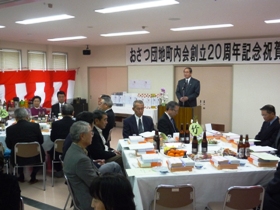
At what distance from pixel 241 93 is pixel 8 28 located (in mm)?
6190

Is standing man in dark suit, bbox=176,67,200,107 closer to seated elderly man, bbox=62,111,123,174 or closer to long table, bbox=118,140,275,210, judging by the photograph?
seated elderly man, bbox=62,111,123,174

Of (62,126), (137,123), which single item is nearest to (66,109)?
(62,126)

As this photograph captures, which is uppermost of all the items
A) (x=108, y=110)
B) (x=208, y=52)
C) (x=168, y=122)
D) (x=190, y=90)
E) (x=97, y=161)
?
(x=208, y=52)

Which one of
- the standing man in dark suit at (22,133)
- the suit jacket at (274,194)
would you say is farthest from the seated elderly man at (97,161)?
the suit jacket at (274,194)

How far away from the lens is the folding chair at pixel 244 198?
266cm

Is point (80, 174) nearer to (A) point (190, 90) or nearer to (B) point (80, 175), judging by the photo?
(B) point (80, 175)

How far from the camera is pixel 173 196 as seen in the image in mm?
2688

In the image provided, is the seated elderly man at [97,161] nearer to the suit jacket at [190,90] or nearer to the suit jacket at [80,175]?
the suit jacket at [80,175]

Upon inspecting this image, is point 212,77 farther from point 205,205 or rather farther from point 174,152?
point 205,205

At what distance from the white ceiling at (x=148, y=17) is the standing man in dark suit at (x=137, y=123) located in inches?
61.5

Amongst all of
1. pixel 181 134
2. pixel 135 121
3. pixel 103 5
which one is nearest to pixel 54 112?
pixel 135 121

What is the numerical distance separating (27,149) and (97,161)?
1189mm

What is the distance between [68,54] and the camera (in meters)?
11.3

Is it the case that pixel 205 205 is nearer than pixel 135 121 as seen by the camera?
Yes
